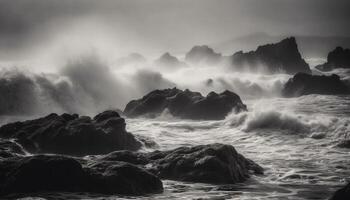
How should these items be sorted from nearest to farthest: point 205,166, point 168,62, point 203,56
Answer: point 205,166 < point 168,62 < point 203,56

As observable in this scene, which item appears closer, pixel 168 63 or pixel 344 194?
pixel 344 194

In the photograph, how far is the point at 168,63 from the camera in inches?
3332

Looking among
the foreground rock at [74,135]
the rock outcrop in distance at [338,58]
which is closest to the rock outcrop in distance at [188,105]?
the foreground rock at [74,135]

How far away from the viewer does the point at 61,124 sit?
21.3 m

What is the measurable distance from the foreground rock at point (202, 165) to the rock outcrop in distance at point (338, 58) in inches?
2790

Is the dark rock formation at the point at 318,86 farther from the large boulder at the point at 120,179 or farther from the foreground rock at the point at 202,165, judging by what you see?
the large boulder at the point at 120,179

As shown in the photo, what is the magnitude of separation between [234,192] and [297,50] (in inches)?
3168

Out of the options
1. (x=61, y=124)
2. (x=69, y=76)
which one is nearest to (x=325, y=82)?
(x=69, y=76)

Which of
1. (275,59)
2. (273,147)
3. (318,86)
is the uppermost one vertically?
(275,59)

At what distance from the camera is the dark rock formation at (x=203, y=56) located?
9584 centimetres

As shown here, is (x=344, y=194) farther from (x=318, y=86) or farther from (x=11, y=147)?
(x=318, y=86)

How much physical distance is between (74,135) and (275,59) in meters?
68.6

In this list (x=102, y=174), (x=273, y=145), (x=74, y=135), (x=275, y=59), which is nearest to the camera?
(x=102, y=174)

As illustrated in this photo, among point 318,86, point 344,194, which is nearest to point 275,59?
point 318,86
